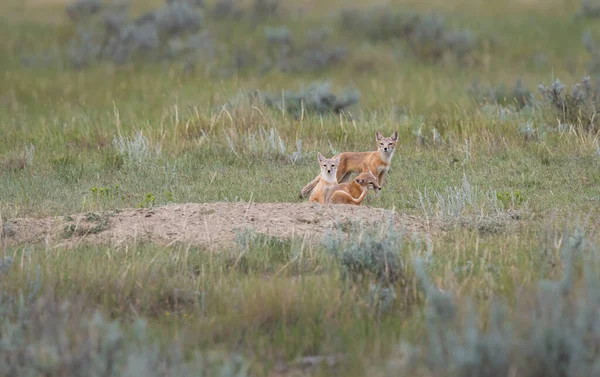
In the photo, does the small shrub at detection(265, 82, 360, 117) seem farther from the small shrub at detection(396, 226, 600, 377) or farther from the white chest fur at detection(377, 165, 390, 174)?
the small shrub at detection(396, 226, 600, 377)

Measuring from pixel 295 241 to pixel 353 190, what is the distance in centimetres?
233

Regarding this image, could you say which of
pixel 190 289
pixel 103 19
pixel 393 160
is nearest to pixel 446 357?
pixel 190 289

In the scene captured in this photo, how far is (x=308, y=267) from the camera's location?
261 inches

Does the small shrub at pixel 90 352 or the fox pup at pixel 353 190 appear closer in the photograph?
the small shrub at pixel 90 352

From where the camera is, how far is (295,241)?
6953 millimetres

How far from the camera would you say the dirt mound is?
7316 mm

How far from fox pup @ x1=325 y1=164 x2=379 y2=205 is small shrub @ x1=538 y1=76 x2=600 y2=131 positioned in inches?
187

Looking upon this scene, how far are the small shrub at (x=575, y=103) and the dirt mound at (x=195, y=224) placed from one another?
18.8 feet

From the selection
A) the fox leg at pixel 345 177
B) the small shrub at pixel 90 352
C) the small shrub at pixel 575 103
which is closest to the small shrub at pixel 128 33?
the small shrub at pixel 575 103

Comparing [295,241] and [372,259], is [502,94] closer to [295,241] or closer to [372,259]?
[295,241]

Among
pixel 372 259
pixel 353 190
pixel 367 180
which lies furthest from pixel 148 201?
pixel 372 259

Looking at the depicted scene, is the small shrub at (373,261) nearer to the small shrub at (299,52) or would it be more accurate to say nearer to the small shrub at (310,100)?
the small shrub at (310,100)

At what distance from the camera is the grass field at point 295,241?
186 inches

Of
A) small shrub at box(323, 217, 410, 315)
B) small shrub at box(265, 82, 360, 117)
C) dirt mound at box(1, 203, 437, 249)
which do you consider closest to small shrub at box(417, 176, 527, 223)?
dirt mound at box(1, 203, 437, 249)
